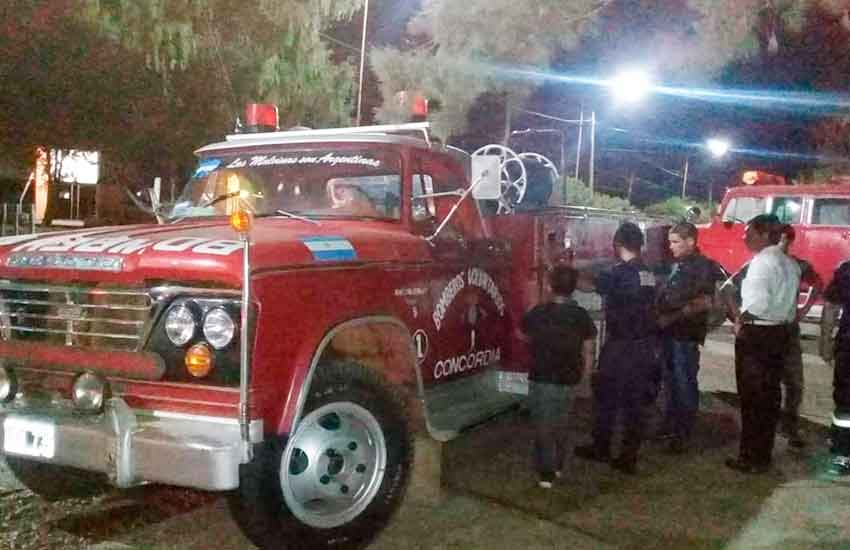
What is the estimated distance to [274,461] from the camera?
448cm

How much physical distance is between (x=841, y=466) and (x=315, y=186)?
3.85m

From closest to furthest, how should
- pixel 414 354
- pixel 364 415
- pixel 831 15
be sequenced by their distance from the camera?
pixel 364 415
pixel 414 354
pixel 831 15

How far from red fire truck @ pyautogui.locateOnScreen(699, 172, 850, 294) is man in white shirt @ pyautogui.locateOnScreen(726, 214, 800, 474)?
8.12 metres

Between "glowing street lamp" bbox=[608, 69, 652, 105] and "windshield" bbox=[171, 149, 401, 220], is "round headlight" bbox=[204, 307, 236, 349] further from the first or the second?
"glowing street lamp" bbox=[608, 69, 652, 105]

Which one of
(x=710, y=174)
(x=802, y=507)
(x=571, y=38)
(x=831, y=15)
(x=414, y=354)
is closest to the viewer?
(x=414, y=354)

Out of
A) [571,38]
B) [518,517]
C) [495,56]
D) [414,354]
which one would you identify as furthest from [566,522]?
[495,56]

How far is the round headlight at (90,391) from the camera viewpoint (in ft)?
14.9

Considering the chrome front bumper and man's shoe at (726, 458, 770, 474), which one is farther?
man's shoe at (726, 458, 770, 474)

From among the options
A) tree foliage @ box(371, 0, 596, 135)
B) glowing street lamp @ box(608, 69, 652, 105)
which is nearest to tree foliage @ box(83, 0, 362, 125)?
tree foliage @ box(371, 0, 596, 135)

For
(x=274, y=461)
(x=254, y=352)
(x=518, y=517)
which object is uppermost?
(x=254, y=352)

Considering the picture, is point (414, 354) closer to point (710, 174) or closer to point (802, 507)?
point (802, 507)

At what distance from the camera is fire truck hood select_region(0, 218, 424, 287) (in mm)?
4395

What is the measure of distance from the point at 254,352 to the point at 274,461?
51 centimetres

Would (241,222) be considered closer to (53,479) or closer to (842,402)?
(53,479)
